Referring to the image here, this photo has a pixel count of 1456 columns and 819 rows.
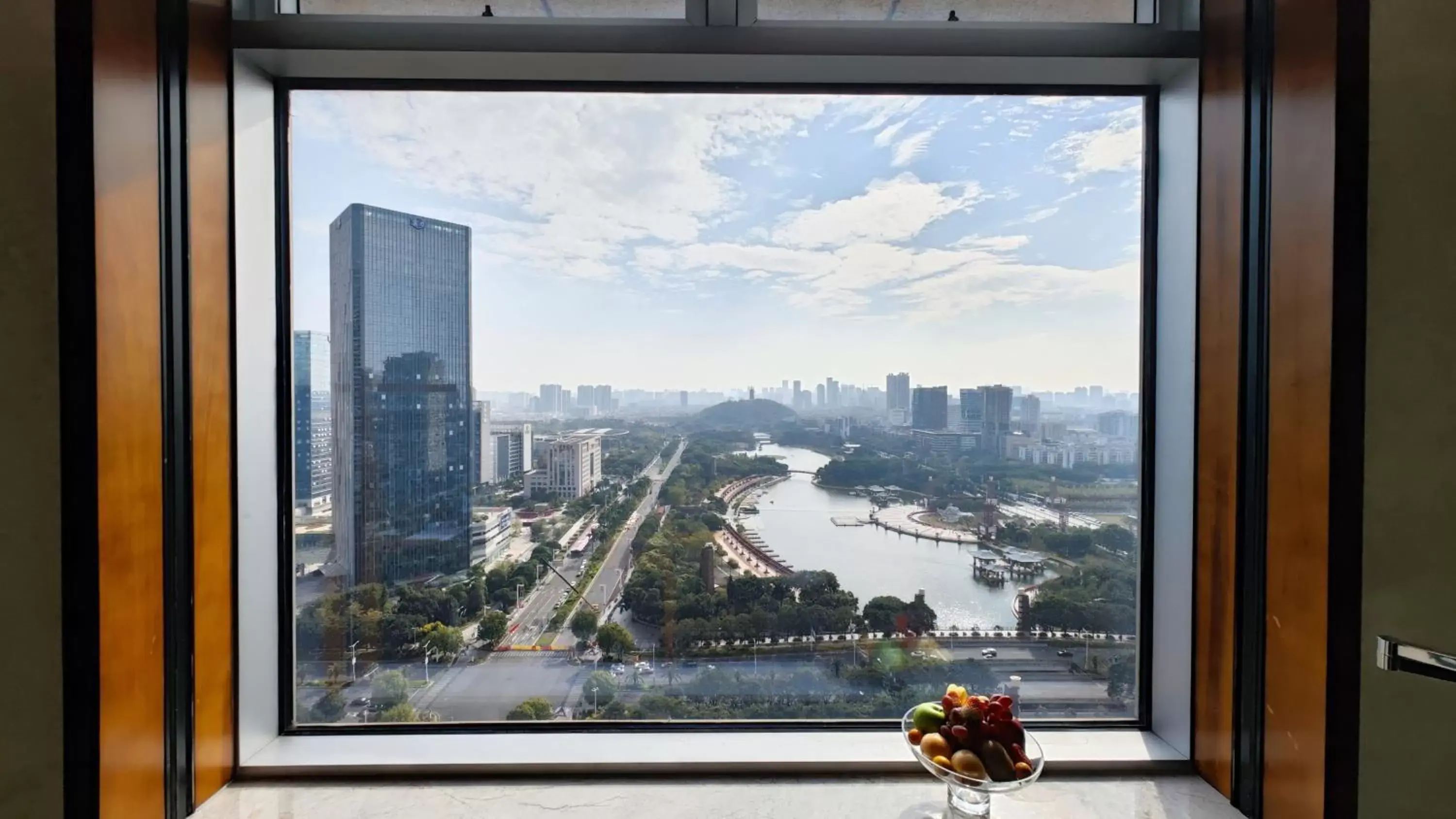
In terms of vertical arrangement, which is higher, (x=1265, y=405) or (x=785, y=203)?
(x=785, y=203)

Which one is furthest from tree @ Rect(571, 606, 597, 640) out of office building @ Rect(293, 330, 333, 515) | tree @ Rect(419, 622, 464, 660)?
office building @ Rect(293, 330, 333, 515)

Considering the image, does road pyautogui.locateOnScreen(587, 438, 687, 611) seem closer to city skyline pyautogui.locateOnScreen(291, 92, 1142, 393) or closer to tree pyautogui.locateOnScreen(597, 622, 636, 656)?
tree pyautogui.locateOnScreen(597, 622, 636, 656)

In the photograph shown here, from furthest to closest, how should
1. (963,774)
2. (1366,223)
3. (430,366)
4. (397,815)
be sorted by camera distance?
(430,366) → (397,815) → (963,774) → (1366,223)

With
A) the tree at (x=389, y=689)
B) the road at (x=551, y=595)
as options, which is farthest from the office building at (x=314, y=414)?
the road at (x=551, y=595)

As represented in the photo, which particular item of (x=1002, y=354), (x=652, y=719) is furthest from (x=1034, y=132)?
(x=652, y=719)

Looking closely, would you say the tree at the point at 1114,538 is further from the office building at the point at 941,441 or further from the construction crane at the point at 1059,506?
the office building at the point at 941,441

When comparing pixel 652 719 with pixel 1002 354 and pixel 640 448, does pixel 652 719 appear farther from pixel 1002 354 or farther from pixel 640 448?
pixel 1002 354
